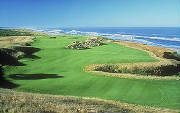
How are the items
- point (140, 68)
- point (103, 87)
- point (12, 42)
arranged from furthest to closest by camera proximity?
point (12, 42)
point (140, 68)
point (103, 87)

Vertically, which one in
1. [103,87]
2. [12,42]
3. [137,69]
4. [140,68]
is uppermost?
[12,42]

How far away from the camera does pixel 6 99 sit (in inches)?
329

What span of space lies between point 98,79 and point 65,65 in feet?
22.4

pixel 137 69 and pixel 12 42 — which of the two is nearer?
pixel 137 69

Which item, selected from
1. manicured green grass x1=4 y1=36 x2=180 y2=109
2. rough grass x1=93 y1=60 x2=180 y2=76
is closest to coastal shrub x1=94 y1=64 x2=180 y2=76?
rough grass x1=93 y1=60 x2=180 y2=76

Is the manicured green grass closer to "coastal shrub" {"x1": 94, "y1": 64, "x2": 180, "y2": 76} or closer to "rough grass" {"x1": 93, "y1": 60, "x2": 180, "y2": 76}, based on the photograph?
"coastal shrub" {"x1": 94, "y1": 64, "x2": 180, "y2": 76}

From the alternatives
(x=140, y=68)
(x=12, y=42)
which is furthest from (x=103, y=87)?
(x=12, y=42)

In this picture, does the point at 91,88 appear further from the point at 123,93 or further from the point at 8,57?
the point at 8,57

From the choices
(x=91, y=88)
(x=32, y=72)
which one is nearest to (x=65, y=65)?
(x=32, y=72)

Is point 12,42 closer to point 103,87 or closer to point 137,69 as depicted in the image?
point 137,69

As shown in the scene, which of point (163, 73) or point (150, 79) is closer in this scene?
point (150, 79)

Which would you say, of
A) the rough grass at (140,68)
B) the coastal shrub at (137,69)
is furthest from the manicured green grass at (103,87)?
the rough grass at (140,68)

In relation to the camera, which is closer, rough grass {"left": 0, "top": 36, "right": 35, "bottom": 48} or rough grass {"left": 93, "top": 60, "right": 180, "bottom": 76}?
rough grass {"left": 93, "top": 60, "right": 180, "bottom": 76}


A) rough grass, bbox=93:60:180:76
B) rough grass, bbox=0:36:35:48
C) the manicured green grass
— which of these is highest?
rough grass, bbox=0:36:35:48
